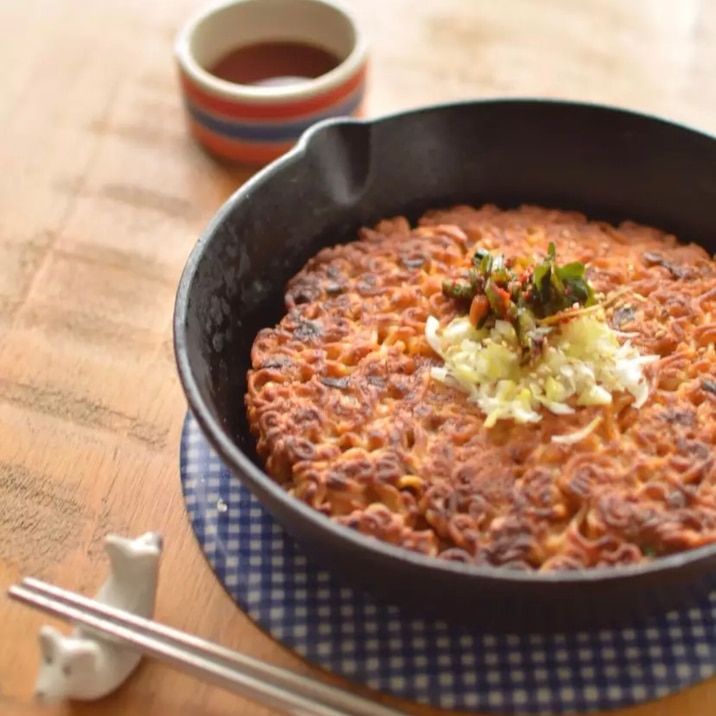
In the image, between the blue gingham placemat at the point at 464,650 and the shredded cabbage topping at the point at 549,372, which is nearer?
the blue gingham placemat at the point at 464,650

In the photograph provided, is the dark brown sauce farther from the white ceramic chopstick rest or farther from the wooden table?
the white ceramic chopstick rest

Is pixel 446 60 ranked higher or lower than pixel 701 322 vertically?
lower

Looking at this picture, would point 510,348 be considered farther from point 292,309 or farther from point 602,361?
point 292,309

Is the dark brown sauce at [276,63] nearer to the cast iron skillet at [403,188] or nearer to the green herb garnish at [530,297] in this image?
the cast iron skillet at [403,188]

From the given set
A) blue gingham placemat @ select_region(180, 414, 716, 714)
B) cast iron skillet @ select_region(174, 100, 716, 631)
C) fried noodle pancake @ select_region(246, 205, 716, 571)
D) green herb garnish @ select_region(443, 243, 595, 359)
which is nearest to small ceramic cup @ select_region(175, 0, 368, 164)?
cast iron skillet @ select_region(174, 100, 716, 631)

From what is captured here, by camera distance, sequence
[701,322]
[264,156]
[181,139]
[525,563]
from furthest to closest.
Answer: [181,139], [264,156], [701,322], [525,563]

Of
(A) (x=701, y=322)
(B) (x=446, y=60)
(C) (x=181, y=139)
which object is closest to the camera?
(A) (x=701, y=322)

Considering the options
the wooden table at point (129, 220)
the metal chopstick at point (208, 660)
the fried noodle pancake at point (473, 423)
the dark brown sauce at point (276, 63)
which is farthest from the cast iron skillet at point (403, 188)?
the dark brown sauce at point (276, 63)

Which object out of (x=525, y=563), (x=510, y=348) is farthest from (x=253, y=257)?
(x=525, y=563)
